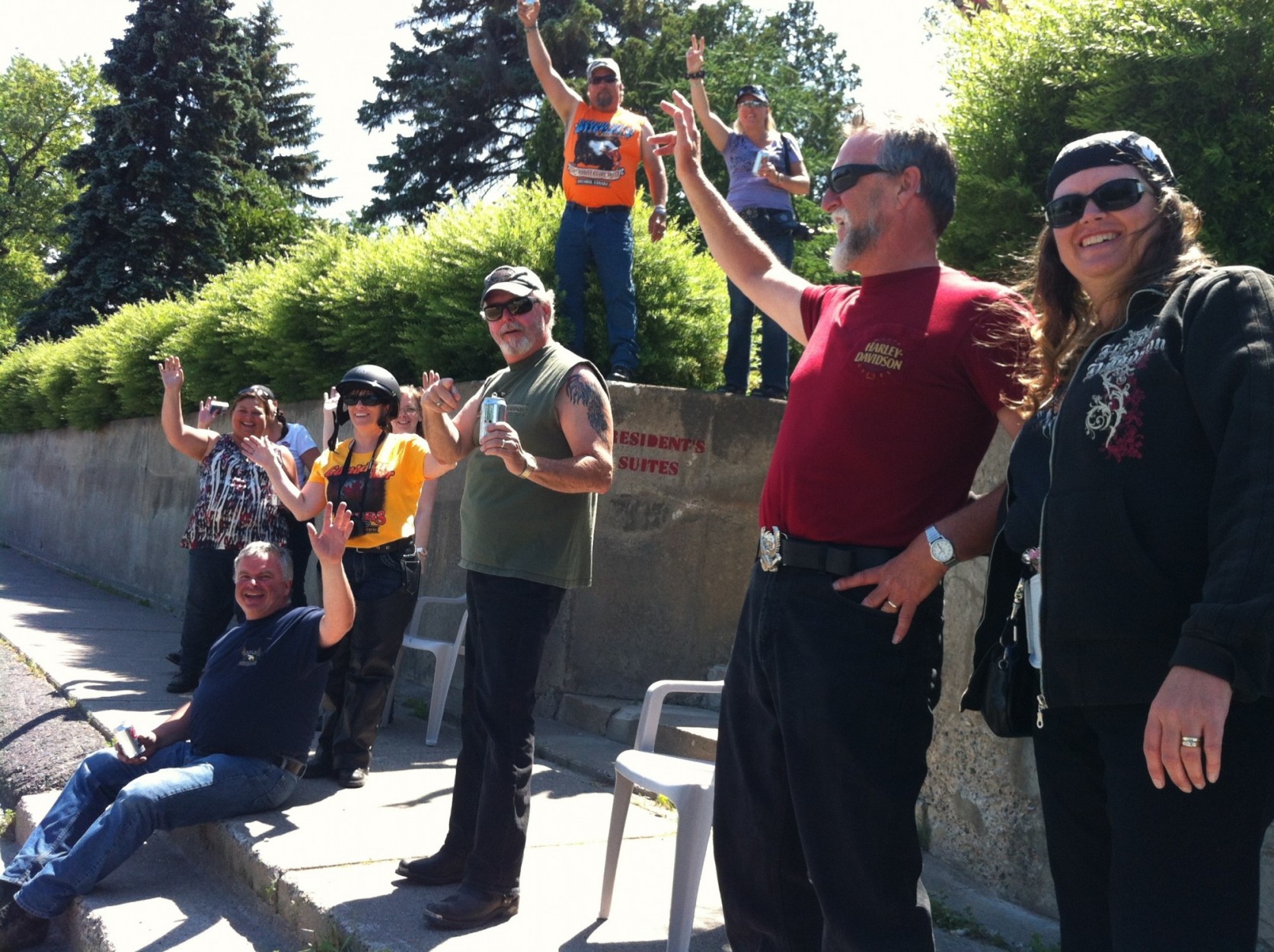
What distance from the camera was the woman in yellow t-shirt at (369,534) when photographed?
209 inches

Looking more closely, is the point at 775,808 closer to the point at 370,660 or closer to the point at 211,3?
the point at 370,660

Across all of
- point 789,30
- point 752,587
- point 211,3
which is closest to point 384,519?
point 752,587

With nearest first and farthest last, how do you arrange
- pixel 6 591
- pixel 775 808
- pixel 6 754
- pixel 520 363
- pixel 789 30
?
pixel 775 808, pixel 520 363, pixel 6 754, pixel 6 591, pixel 789 30

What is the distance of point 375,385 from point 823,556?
339cm

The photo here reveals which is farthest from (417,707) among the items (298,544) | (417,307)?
(417,307)

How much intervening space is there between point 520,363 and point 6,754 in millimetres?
3634

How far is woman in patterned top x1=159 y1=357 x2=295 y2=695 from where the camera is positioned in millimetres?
6828

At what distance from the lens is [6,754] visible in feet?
18.8

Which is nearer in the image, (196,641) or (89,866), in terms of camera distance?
(89,866)

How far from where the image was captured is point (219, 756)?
451 cm

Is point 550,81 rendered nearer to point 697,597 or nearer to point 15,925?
point 697,597

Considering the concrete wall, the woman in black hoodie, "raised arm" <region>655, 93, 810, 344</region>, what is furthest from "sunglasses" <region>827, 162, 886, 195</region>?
the concrete wall

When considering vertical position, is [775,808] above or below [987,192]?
below

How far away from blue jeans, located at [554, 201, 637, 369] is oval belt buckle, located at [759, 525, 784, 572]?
4355 mm
